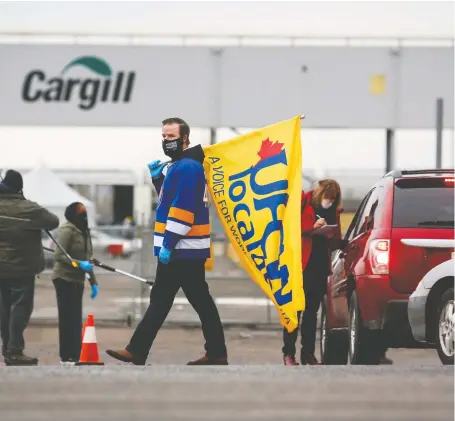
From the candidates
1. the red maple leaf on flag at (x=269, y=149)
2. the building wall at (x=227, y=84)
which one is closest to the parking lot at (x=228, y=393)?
the red maple leaf on flag at (x=269, y=149)

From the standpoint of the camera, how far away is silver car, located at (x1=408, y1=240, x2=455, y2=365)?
8.05 m

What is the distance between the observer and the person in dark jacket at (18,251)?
10789 millimetres

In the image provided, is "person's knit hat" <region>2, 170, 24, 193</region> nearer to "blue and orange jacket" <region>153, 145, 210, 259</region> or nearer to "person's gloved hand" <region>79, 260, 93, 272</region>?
"person's gloved hand" <region>79, 260, 93, 272</region>

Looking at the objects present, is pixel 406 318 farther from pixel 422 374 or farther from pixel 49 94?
pixel 49 94

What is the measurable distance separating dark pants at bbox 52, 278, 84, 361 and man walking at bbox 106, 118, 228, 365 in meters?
3.31

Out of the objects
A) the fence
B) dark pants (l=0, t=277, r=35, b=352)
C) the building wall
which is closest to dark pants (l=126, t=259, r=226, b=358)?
dark pants (l=0, t=277, r=35, b=352)

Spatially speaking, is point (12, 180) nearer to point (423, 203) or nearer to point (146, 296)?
point (423, 203)

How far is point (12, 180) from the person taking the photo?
10906mm

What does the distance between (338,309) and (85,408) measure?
4855mm

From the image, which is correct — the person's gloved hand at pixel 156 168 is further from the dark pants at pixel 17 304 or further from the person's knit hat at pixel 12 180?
the dark pants at pixel 17 304

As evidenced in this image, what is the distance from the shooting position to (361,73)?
848 inches

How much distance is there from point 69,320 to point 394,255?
380 cm

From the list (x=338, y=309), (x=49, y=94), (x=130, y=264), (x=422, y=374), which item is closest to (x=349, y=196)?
(x=49, y=94)

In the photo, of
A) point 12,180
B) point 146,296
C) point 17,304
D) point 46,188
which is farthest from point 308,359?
point 46,188
